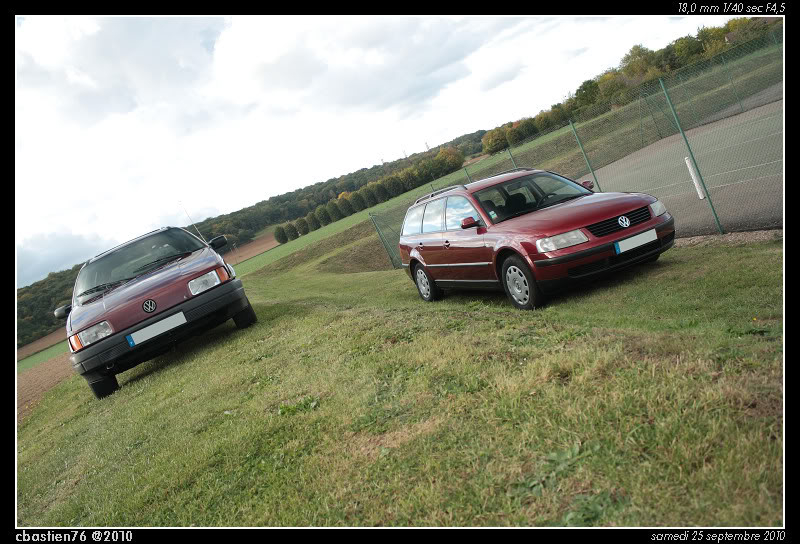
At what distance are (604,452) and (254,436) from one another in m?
2.53

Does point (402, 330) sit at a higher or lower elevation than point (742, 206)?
higher

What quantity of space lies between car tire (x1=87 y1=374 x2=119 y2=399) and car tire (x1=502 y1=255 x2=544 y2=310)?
5.56 metres

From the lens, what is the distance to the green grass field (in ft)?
8.25

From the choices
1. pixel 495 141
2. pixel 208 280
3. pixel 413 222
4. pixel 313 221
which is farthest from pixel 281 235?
pixel 208 280

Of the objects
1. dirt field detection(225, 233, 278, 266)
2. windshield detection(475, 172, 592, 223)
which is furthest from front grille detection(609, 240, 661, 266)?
dirt field detection(225, 233, 278, 266)

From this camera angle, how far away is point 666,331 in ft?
14.5

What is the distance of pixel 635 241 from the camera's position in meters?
6.79

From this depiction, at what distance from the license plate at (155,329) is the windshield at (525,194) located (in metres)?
4.37

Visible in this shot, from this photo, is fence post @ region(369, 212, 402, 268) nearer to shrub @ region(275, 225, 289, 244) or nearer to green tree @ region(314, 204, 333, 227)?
shrub @ region(275, 225, 289, 244)

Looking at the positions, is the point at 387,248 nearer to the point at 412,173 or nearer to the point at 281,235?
the point at 412,173

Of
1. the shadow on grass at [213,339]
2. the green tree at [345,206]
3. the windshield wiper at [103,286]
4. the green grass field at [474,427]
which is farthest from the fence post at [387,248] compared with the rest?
the green tree at [345,206]

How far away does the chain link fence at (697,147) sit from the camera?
9977 mm
